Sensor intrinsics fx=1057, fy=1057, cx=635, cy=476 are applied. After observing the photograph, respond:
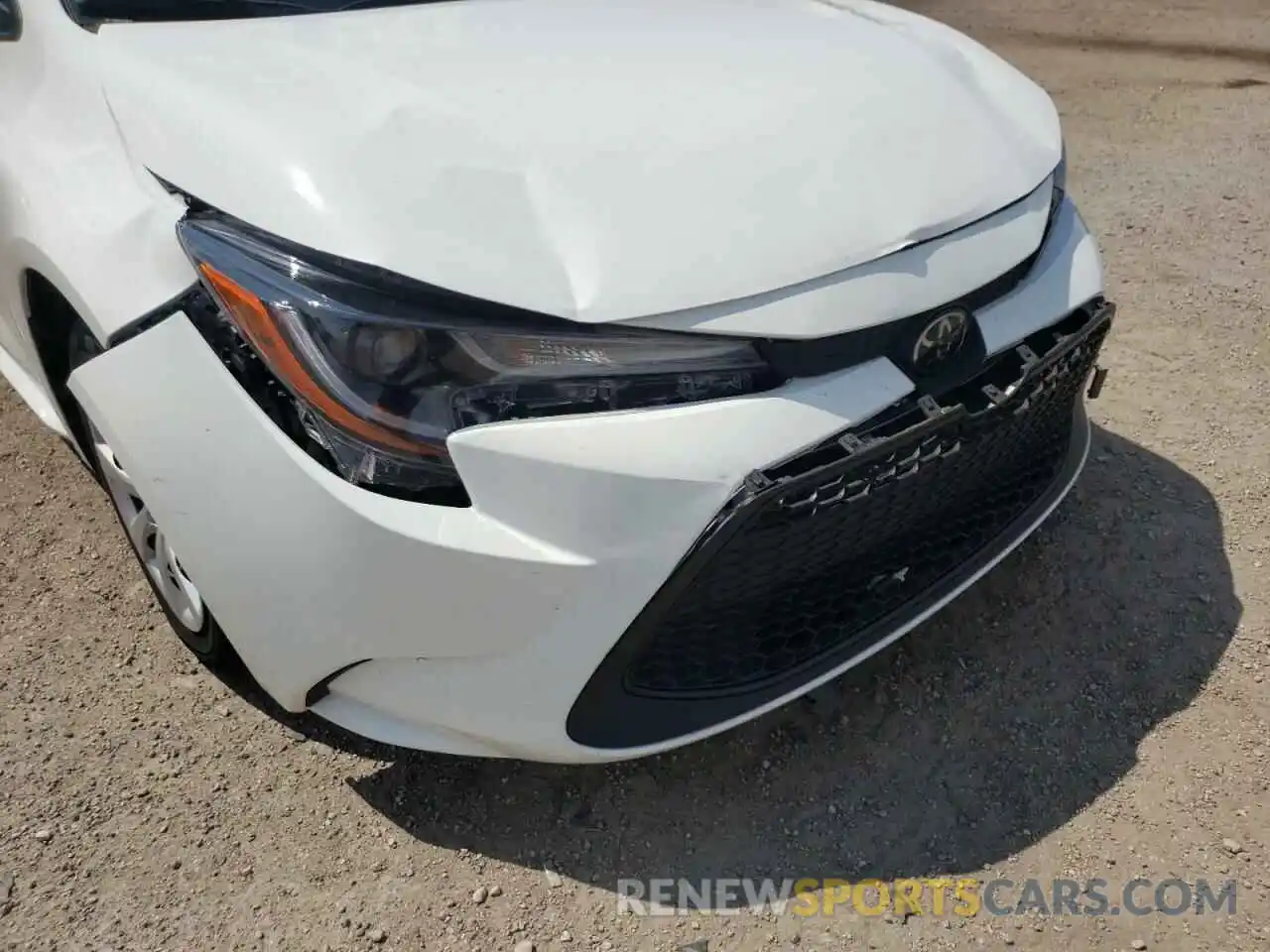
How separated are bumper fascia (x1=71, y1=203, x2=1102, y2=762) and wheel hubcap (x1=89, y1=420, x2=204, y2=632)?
0.39 metres

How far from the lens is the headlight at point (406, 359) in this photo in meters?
1.55

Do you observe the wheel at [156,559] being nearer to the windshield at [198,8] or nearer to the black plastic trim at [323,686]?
the black plastic trim at [323,686]

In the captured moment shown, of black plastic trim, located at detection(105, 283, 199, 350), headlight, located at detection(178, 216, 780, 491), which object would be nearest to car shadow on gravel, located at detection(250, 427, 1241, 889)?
headlight, located at detection(178, 216, 780, 491)

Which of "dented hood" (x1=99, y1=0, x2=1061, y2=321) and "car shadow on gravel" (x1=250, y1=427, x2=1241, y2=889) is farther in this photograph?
"car shadow on gravel" (x1=250, y1=427, x2=1241, y2=889)

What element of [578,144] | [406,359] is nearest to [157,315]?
[406,359]

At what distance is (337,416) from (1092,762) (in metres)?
1.60

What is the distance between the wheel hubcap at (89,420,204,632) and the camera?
7.04ft

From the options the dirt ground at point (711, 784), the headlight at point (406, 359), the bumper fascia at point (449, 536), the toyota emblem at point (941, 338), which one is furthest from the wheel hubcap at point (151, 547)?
the toyota emblem at point (941, 338)

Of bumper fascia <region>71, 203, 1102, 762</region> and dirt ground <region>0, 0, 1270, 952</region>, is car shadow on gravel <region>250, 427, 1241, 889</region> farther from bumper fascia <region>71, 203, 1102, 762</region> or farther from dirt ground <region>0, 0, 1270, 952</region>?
bumper fascia <region>71, 203, 1102, 762</region>

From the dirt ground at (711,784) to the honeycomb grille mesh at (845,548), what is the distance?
0.32 m

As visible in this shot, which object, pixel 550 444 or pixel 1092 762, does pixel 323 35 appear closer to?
pixel 550 444

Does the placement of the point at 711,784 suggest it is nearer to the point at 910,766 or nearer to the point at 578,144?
the point at 910,766

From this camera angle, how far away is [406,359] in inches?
61.4

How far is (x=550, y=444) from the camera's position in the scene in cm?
152
